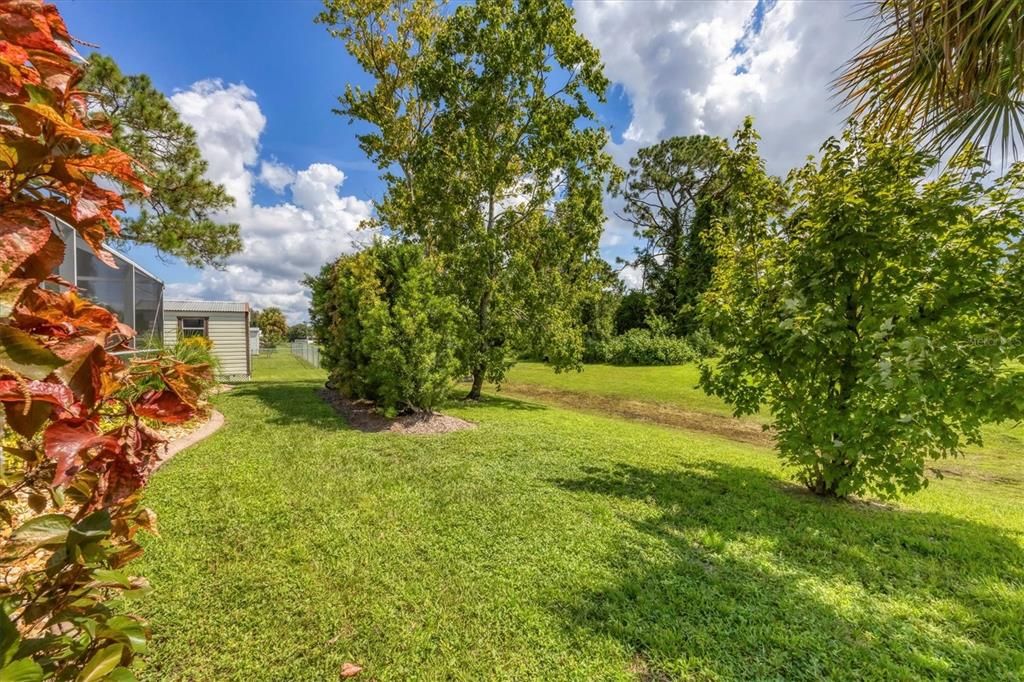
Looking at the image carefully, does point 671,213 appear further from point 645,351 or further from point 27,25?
point 27,25

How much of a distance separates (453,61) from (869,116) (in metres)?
10.4

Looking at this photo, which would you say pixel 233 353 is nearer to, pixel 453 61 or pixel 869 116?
pixel 453 61

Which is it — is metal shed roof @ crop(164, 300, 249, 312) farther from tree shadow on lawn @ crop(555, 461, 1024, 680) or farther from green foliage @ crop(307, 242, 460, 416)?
tree shadow on lawn @ crop(555, 461, 1024, 680)

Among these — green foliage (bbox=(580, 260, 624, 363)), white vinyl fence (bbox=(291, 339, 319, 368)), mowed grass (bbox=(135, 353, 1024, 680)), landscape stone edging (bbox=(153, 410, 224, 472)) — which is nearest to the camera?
mowed grass (bbox=(135, 353, 1024, 680))

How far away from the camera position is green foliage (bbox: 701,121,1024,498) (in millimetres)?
3750

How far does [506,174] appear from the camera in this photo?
1216cm

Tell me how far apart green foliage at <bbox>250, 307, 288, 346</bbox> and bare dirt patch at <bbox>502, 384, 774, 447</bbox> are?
44084 mm

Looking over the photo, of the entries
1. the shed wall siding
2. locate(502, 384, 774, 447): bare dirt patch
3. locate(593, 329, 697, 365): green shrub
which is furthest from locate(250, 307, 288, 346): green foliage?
locate(502, 384, 774, 447): bare dirt patch

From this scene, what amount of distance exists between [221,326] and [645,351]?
66.4 feet

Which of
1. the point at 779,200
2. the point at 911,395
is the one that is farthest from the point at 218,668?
the point at 779,200

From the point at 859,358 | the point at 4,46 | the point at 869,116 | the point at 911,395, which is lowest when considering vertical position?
the point at 911,395

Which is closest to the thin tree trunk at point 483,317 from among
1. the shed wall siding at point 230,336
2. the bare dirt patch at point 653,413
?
the bare dirt patch at point 653,413

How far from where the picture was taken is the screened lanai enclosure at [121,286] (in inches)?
253

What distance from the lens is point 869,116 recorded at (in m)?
4.27
